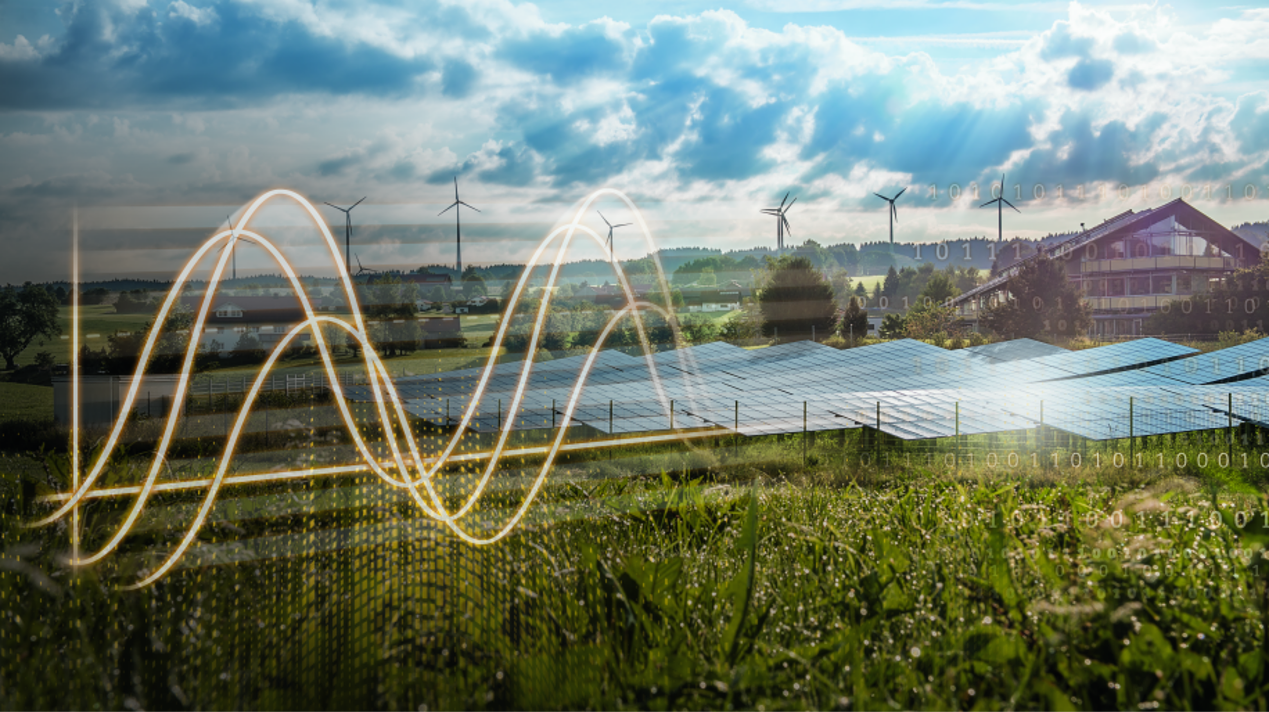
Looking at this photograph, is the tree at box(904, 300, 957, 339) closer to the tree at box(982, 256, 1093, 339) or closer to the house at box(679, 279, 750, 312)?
the tree at box(982, 256, 1093, 339)

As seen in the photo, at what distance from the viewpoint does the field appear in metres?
3.38

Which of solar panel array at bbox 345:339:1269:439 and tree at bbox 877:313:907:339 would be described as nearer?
solar panel array at bbox 345:339:1269:439

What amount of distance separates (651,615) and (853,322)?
46.5 m

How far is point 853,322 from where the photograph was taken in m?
48.5

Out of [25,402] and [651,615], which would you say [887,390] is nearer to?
[651,615]

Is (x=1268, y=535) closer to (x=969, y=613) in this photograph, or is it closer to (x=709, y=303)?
(x=969, y=613)

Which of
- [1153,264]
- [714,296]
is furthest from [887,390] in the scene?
[714,296]

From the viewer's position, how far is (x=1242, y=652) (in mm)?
3668

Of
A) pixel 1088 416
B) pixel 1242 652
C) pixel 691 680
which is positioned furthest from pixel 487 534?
pixel 1088 416

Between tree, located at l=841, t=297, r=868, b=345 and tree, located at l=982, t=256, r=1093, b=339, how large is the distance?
822 cm

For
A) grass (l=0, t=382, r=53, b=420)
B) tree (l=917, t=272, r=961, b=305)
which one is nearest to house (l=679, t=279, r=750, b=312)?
tree (l=917, t=272, r=961, b=305)

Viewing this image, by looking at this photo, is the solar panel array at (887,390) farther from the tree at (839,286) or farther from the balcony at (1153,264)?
the balcony at (1153,264)

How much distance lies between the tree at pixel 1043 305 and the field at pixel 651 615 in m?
38.8

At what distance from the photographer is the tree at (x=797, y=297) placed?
4225 centimetres
